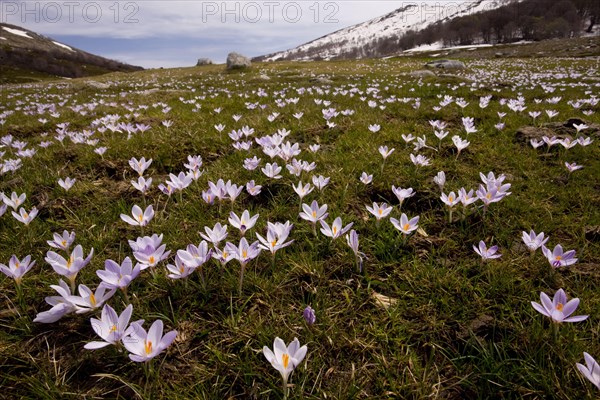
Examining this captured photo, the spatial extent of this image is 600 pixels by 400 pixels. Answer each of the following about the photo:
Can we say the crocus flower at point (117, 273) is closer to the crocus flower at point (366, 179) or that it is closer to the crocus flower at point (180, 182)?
the crocus flower at point (180, 182)

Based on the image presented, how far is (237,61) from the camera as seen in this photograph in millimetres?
35594

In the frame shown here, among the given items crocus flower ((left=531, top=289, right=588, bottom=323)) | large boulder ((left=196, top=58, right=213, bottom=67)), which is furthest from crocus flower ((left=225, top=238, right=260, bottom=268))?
large boulder ((left=196, top=58, right=213, bottom=67))

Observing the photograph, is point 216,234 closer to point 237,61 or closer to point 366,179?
point 366,179

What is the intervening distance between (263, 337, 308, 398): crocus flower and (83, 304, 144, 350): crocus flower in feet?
2.10

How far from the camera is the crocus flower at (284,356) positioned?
132 cm

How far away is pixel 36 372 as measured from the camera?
160cm

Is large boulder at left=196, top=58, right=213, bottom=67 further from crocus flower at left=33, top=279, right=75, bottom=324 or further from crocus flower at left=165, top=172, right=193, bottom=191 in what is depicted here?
crocus flower at left=33, top=279, right=75, bottom=324

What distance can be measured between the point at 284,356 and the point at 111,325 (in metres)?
0.81

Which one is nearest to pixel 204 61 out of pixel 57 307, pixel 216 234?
pixel 216 234

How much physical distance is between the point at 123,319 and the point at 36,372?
0.60m

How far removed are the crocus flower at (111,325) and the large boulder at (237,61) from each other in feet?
122

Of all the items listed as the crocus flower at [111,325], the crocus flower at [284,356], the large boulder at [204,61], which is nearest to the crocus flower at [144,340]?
the crocus flower at [111,325]

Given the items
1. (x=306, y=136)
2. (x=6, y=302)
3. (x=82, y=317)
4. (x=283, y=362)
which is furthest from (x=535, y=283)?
(x=306, y=136)

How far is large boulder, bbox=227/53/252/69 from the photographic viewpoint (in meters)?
35.2
